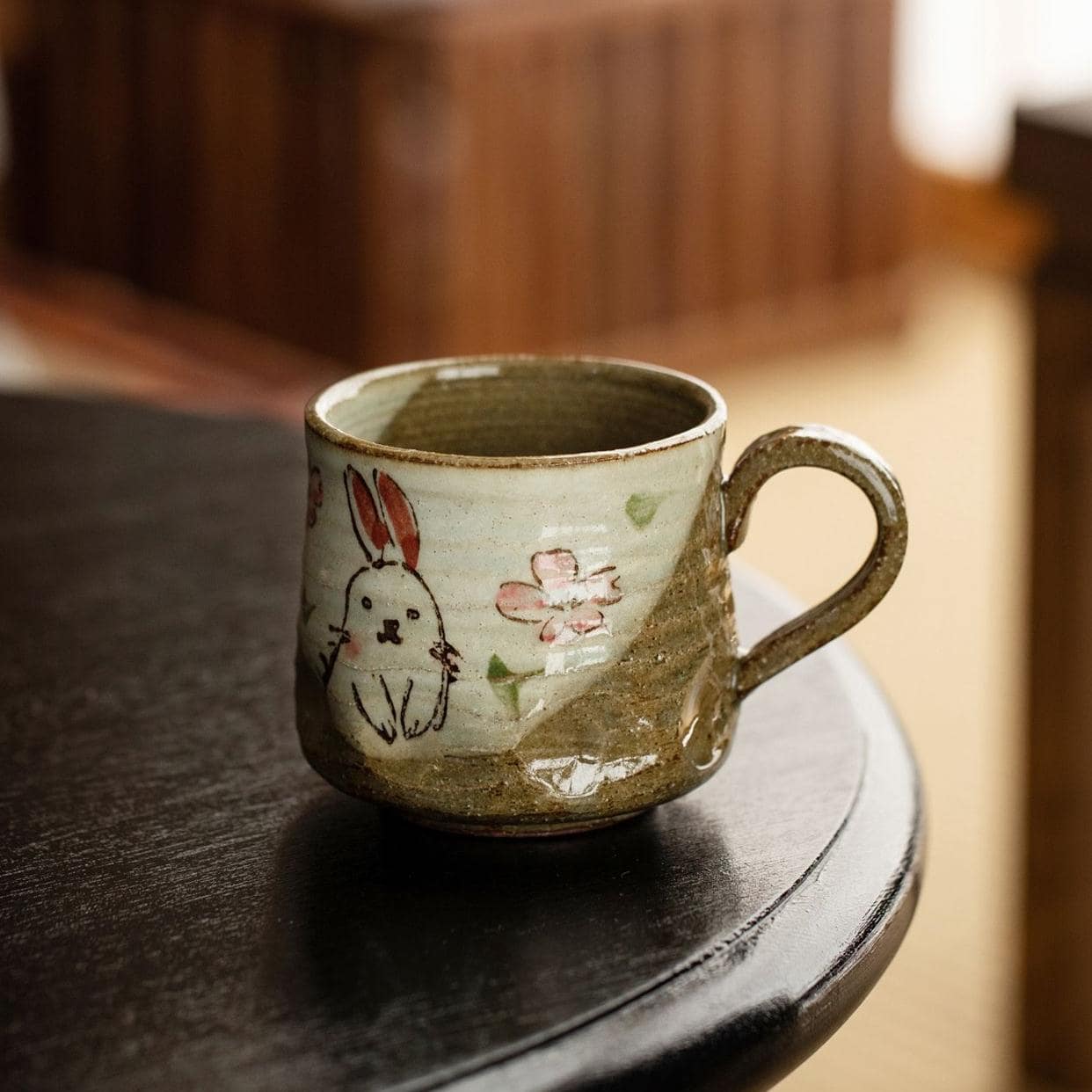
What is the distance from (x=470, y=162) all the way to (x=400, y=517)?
2.50m

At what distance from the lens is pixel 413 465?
485mm

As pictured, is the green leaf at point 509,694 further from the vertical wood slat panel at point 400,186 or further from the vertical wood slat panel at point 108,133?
the vertical wood slat panel at point 108,133

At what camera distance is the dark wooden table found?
0.43 meters

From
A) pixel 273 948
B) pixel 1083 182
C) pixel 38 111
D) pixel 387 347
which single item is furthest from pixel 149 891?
pixel 38 111

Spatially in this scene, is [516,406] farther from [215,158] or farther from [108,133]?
[108,133]

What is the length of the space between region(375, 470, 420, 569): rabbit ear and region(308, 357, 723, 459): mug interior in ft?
0.22

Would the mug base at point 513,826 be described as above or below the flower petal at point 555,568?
below

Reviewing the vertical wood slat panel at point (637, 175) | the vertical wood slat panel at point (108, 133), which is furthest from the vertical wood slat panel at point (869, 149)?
the vertical wood slat panel at point (108, 133)

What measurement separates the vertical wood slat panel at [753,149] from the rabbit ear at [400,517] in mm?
2820

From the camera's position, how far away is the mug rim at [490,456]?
1.58ft

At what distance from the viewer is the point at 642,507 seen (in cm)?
50

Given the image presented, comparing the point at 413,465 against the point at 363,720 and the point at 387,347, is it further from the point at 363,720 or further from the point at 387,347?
the point at 387,347

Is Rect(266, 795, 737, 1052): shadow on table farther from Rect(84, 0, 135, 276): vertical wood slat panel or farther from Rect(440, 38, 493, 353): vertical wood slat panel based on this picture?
Rect(84, 0, 135, 276): vertical wood slat panel

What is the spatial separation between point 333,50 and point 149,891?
8.41ft
